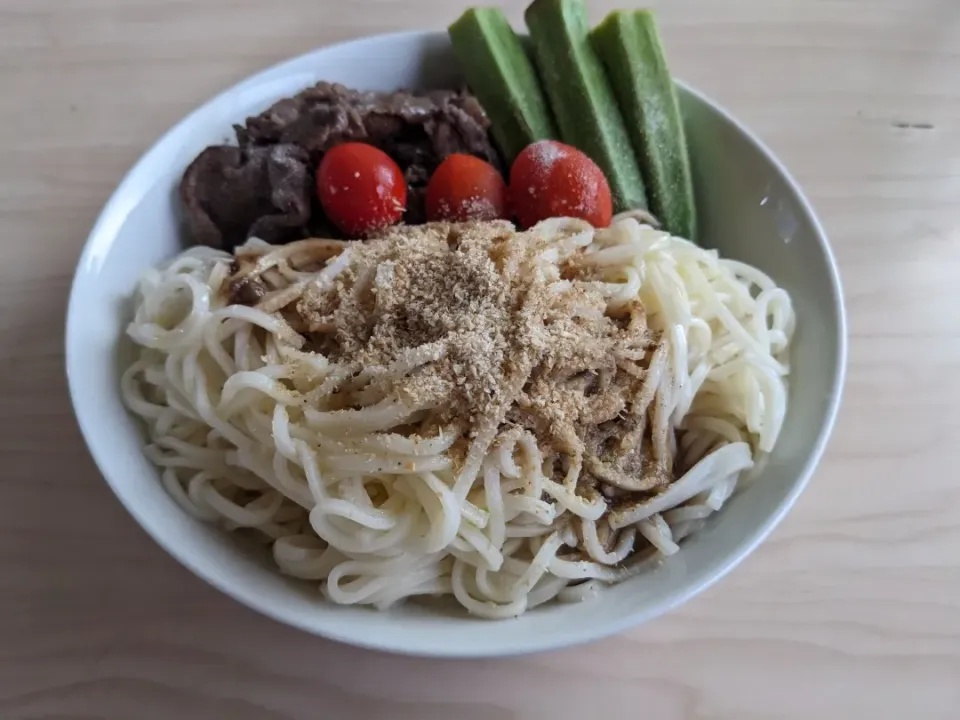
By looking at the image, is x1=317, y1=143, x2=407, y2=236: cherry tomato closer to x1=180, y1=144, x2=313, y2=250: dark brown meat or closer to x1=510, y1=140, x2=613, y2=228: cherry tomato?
x1=180, y1=144, x2=313, y2=250: dark brown meat

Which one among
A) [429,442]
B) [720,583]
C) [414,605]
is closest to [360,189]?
[429,442]

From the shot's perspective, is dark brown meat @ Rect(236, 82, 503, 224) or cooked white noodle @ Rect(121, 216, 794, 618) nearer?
cooked white noodle @ Rect(121, 216, 794, 618)

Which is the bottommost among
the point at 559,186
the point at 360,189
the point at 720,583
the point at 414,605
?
the point at 720,583

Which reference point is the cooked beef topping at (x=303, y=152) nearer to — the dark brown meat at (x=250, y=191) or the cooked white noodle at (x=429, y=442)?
the dark brown meat at (x=250, y=191)

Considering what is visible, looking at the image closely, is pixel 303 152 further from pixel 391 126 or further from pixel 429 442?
pixel 429 442

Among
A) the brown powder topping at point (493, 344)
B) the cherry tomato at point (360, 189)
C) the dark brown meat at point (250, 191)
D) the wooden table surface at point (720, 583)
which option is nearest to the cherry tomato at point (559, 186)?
the brown powder topping at point (493, 344)

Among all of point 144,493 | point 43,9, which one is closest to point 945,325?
point 144,493

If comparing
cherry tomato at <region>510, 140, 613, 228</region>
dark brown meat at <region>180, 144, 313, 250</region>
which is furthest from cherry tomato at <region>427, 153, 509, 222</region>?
dark brown meat at <region>180, 144, 313, 250</region>
